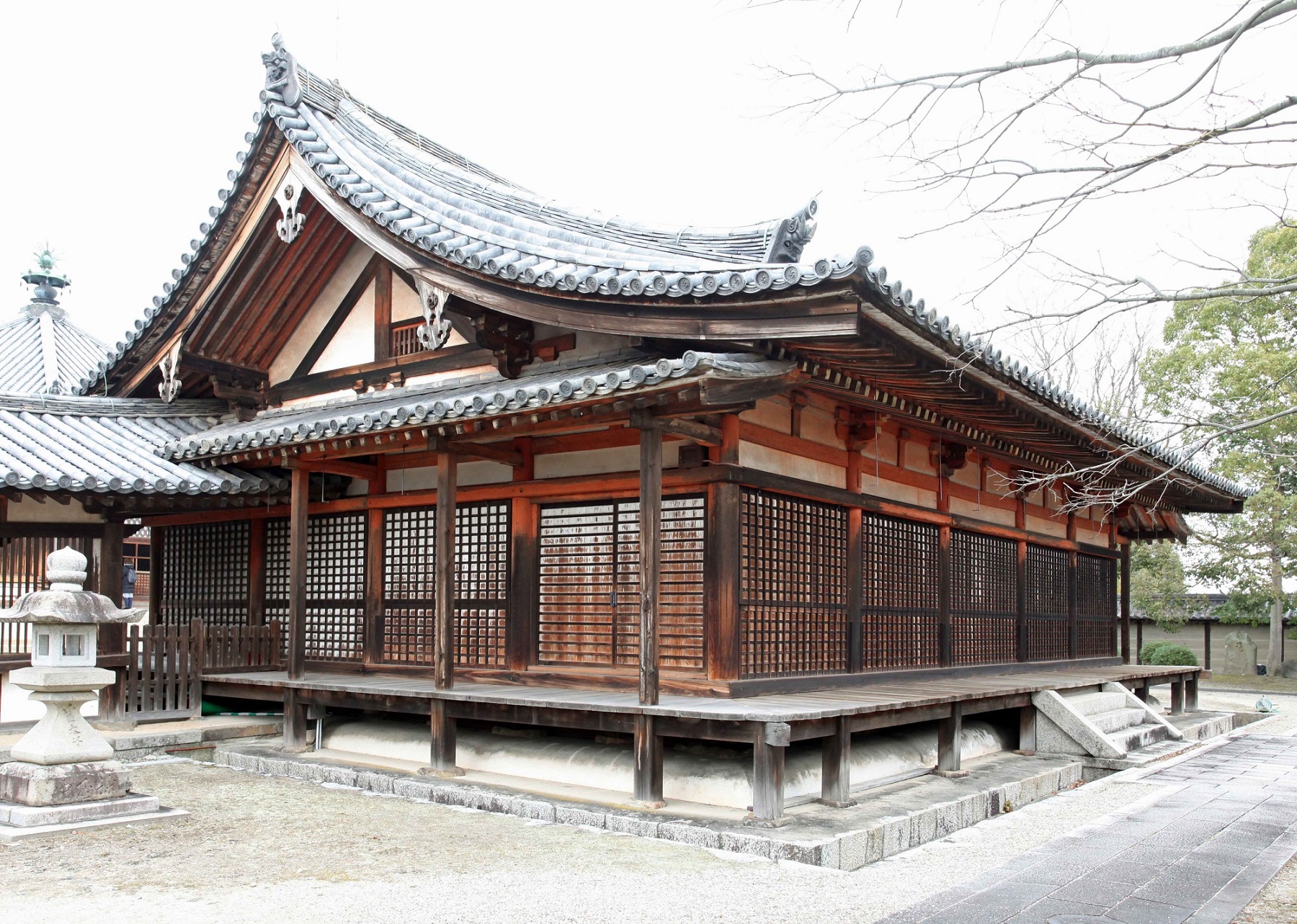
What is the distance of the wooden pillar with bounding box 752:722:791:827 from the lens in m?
8.10

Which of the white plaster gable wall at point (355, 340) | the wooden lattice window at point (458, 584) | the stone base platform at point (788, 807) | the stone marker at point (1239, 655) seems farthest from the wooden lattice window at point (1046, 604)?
A: the stone marker at point (1239, 655)

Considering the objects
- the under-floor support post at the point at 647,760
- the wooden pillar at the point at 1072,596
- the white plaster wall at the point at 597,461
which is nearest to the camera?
the under-floor support post at the point at 647,760

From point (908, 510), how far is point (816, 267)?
5632mm

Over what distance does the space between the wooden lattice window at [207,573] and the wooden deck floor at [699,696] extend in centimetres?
155

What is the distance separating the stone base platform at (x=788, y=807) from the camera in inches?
302

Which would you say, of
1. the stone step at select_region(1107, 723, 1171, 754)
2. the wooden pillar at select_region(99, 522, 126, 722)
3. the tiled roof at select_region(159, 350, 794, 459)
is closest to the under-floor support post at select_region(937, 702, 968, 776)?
the stone step at select_region(1107, 723, 1171, 754)

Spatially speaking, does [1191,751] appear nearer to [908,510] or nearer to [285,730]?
[908,510]

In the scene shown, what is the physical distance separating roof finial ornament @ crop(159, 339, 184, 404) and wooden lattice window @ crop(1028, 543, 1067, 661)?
1219 cm

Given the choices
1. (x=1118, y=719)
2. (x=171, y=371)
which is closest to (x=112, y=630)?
(x=171, y=371)

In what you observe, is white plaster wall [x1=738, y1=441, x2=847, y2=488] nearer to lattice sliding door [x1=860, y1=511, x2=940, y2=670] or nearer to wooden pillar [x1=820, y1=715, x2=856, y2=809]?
lattice sliding door [x1=860, y1=511, x2=940, y2=670]

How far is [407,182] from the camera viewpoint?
1255cm

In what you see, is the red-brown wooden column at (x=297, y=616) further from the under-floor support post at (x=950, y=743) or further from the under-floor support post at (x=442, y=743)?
the under-floor support post at (x=950, y=743)

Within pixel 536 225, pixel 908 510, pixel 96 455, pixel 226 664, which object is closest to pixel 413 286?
pixel 536 225

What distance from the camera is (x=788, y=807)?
8.74 meters
